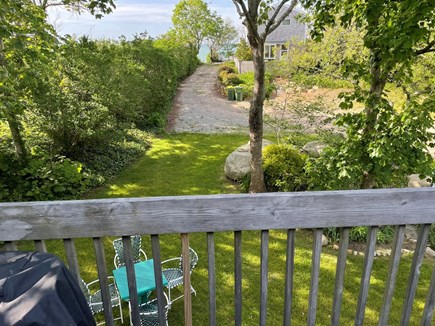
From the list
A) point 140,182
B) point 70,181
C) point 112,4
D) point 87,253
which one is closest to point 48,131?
point 70,181

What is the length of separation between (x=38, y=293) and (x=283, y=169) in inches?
231

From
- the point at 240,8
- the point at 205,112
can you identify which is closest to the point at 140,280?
the point at 240,8

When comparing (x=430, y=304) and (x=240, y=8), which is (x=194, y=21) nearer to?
(x=240, y=8)

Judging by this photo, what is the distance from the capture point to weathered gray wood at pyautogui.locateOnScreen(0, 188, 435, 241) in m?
1.27

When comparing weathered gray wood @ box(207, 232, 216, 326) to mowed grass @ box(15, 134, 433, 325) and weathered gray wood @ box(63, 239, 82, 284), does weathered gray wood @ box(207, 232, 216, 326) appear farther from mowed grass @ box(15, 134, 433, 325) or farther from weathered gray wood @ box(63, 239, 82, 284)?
mowed grass @ box(15, 134, 433, 325)

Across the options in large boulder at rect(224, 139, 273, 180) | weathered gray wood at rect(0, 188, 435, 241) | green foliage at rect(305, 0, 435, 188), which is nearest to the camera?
weathered gray wood at rect(0, 188, 435, 241)

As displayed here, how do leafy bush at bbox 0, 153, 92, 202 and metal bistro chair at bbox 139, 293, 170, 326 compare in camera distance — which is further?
leafy bush at bbox 0, 153, 92, 202

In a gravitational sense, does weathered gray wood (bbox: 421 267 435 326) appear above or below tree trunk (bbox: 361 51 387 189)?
below

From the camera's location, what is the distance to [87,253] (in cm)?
482

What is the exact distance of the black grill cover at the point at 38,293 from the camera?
988 mm

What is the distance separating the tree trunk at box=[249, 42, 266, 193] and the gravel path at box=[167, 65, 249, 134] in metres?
3.15

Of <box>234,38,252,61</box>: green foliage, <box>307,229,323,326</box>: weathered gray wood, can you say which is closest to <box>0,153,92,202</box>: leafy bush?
<box>307,229,323,326</box>: weathered gray wood

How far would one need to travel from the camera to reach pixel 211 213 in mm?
1307

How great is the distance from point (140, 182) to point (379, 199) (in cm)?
666
